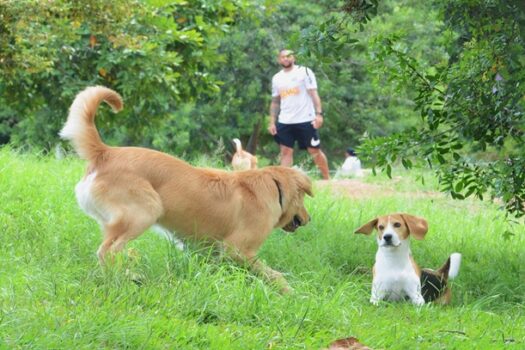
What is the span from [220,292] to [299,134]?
9.36 meters

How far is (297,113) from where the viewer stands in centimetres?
1483

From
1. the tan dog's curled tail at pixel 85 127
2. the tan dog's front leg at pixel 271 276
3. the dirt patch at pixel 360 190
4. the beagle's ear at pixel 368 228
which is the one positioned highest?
the tan dog's curled tail at pixel 85 127

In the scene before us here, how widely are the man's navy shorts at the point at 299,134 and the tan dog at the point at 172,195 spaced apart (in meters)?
7.27

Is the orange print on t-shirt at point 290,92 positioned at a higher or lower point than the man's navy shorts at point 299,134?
higher

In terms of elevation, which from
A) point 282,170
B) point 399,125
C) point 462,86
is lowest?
point 399,125

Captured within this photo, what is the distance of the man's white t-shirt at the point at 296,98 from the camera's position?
48.4 ft

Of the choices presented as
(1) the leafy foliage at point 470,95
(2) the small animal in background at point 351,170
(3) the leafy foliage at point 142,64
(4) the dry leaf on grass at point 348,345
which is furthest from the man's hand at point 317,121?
(4) the dry leaf on grass at point 348,345

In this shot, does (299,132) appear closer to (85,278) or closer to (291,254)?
(291,254)

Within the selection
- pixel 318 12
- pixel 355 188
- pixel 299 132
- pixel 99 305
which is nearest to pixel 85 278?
pixel 99 305

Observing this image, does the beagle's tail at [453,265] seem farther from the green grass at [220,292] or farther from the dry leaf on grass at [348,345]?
the dry leaf on grass at [348,345]

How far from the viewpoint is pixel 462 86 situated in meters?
6.88

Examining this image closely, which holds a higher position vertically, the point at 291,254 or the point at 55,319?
Result: the point at 55,319

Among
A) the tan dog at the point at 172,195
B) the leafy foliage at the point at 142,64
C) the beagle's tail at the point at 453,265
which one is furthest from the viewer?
the leafy foliage at the point at 142,64

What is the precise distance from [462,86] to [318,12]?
792 inches
